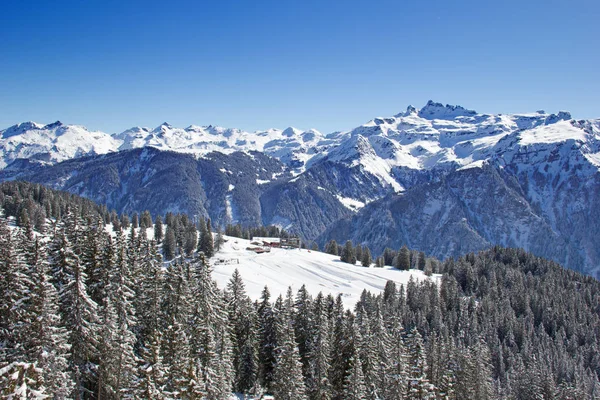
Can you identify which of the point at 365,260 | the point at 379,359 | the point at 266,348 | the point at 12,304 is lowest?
the point at 365,260

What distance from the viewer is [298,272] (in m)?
160

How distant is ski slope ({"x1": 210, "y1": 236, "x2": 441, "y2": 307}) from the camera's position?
14162 centimetres

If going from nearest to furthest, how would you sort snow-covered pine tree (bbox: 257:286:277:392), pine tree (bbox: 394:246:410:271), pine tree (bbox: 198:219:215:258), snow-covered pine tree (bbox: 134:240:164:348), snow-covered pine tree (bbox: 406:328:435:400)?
snow-covered pine tree (bbox: 406:328:435:400) < snow-covered pine tree (bbox: 134:240:164:348) < snow-covered pine tree (bbox: 257:286:277:392) < pine tree (bbox: 198:219:215:258) < pine tree (bbox: 394:246:410:271)

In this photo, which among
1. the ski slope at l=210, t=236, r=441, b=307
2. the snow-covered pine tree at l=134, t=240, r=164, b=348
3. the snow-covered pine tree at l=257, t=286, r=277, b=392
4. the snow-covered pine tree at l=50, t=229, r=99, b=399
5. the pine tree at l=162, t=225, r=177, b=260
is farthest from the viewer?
the pine tree at l=162, t=225, r=177, b=260

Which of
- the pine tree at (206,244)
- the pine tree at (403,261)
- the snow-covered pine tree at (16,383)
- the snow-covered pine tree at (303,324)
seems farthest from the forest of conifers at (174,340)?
the pine tree at (403,261)

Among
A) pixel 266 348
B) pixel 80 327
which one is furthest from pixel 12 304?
pixel 266 348

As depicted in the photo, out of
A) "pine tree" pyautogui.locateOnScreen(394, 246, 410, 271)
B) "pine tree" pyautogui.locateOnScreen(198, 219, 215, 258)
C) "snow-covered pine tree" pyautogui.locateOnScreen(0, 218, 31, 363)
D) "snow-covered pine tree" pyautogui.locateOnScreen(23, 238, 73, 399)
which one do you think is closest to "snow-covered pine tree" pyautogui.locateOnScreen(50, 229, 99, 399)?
"snow-covered pine tree" pyautogui.locateOnScreen(23, 238, 73, 399)

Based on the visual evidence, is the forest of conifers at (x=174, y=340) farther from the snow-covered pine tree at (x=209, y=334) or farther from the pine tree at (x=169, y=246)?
the pine tree at (x=169, y=246)

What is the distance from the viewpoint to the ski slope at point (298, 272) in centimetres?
14162

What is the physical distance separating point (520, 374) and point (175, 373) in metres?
83.3

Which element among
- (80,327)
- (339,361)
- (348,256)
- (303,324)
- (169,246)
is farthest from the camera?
(348,256)

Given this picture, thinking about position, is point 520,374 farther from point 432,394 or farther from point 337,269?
point 337,269

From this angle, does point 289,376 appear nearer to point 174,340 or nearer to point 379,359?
point 379,359

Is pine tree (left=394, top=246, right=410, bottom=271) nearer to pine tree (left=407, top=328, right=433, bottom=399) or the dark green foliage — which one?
the dark green foliage
